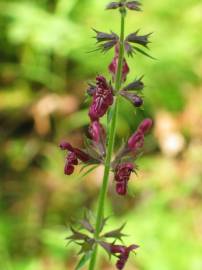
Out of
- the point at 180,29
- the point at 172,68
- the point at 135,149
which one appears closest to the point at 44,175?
the point at 172,68

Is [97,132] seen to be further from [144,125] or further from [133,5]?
[133,5]

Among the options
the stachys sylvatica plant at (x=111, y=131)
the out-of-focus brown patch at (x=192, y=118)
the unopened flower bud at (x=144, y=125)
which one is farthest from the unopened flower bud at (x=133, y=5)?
the out-of-focus brown patch at (x=192, y=118)

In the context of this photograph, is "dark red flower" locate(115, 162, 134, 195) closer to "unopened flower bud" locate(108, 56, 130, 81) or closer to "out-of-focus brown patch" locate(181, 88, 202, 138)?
"unopened flower bud" locate(108, 56, 130, 81)


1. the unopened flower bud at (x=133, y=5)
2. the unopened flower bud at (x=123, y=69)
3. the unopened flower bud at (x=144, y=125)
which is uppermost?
the unopened flower bud at (x=133, y=5)

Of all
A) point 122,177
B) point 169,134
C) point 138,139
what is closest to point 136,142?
point 138,139

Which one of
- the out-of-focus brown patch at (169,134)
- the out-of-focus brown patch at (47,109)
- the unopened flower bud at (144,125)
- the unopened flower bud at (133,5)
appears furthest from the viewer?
the out-of-focus brown patch at (47,109)

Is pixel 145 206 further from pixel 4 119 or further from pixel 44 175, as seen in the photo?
pixel 4 119

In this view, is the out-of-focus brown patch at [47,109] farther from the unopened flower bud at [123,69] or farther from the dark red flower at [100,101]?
the dark red flower at [100,101]
